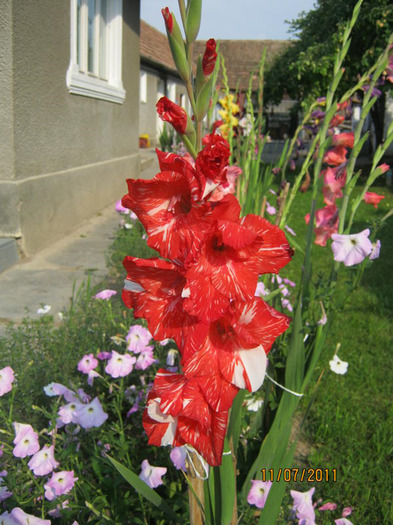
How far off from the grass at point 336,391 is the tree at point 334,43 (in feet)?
25.4

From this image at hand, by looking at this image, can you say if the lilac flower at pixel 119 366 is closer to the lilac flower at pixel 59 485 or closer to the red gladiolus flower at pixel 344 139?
the lilac flower at pixel 59 485

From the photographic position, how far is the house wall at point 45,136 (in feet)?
14.7

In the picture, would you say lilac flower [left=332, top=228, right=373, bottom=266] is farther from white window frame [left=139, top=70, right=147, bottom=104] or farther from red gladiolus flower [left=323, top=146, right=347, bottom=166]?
white window frame [left=139, top=70, right=147, bottom=104]

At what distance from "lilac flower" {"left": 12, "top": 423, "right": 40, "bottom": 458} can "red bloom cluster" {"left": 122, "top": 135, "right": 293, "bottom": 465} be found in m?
0.71

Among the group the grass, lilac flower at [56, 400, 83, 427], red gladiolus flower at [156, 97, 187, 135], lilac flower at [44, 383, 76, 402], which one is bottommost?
the grass

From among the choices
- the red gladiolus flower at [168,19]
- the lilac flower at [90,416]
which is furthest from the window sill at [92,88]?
the red gladiolus flower at [168,19]

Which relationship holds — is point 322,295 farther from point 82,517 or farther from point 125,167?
point 125,167

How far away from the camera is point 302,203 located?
951cm

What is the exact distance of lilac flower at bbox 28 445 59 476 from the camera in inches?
57.9

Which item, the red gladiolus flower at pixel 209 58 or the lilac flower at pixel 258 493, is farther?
the lilac flower at pixel 258 493

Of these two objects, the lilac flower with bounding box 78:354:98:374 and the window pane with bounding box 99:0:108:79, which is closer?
the lilac flower with bounding box 78:354:98:374

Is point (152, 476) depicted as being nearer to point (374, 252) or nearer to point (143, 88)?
point (374, 252)

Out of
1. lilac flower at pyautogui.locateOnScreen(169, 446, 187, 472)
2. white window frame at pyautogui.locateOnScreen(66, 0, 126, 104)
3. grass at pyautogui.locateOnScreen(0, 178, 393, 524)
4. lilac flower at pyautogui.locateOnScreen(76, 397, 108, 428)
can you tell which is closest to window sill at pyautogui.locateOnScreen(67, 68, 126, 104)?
white window frame at pyautogui.locateOnScreen(66, 0, 126, 104)

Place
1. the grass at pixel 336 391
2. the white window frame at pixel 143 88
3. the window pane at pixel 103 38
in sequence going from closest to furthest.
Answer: the grass at pixel 336 391 → the window pane at pixel 103 38 → the white window frame at pixel 143 88
